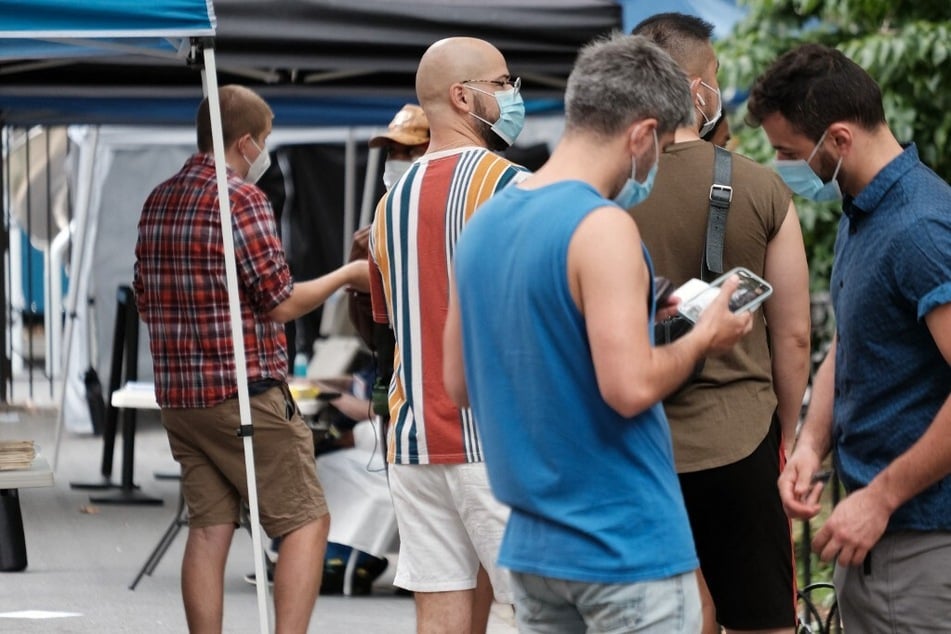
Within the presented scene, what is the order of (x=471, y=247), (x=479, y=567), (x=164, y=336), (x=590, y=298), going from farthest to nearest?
(x=164, y=336) → (x=479, y=567) → (x=471, y=247) → (x=590, y=298)

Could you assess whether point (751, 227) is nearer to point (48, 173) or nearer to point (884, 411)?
point (884, 411)

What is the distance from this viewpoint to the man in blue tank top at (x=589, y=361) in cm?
253

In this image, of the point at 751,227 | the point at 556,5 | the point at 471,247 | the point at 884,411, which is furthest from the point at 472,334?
the point at 556,5

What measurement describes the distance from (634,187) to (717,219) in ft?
2.96

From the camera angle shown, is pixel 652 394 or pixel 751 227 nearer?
pixel 652 394

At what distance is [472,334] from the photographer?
2.73 m

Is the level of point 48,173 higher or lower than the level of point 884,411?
lower

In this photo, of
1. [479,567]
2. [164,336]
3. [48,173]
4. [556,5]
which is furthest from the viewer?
[48,173]

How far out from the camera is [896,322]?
9.28 ft

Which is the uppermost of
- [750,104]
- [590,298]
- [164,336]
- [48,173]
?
[750,104]

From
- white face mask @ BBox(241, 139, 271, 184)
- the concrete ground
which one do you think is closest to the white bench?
the concrete ground

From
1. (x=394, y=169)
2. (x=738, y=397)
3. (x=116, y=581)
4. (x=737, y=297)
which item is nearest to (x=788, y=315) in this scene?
→ (x=738, y=397)

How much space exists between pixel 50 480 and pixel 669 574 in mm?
3100

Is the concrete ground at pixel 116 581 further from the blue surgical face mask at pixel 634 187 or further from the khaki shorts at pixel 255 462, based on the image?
the blue surgical face mask at pixel 634 187
